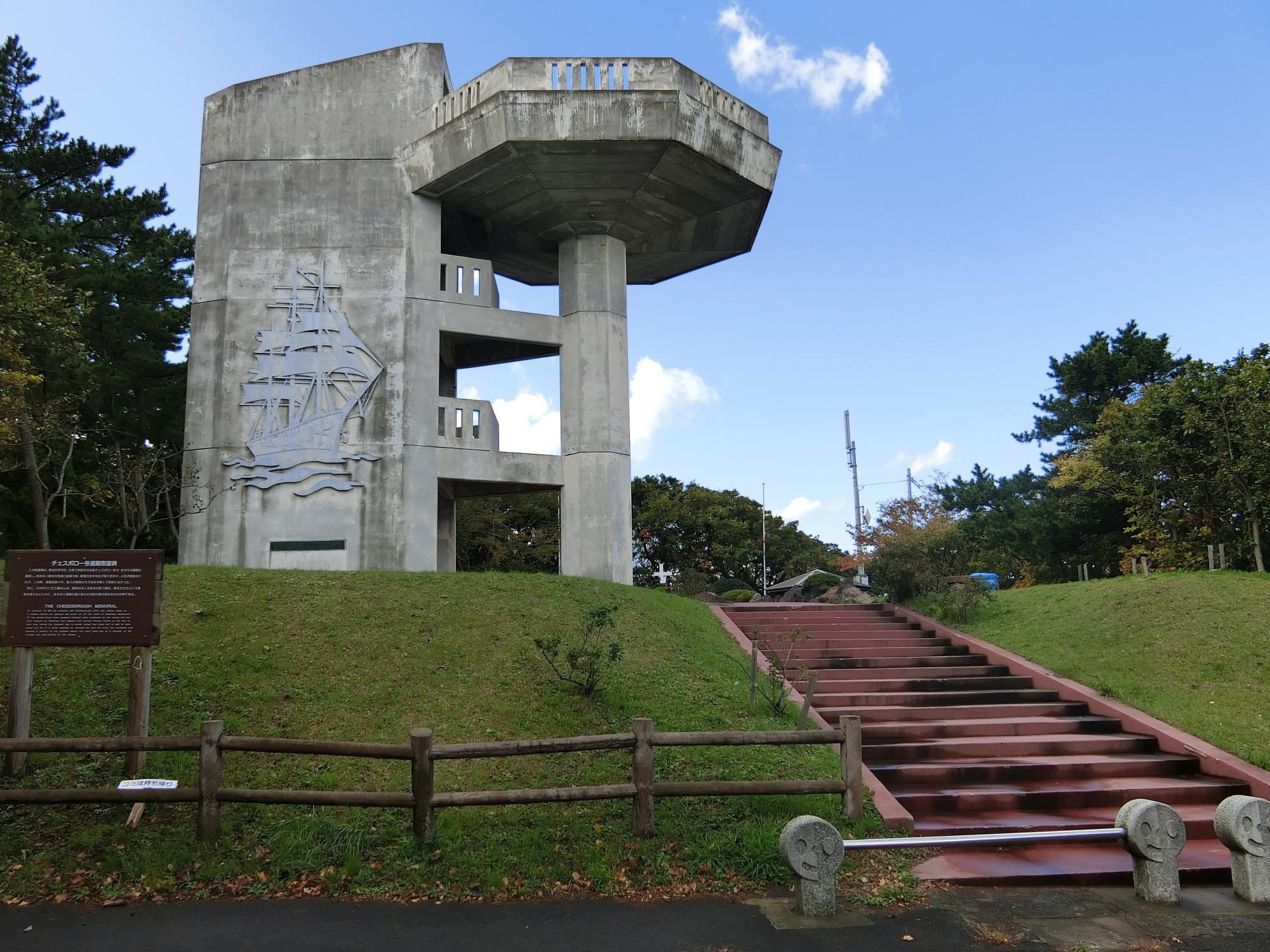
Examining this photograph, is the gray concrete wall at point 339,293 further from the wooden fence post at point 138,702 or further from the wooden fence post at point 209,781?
the wooden fence post at point 209,781

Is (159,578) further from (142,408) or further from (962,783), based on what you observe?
(142,408)

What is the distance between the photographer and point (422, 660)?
1236 cm

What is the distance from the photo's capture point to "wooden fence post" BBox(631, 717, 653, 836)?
824cm

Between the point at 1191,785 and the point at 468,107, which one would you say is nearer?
the point at 1191,785

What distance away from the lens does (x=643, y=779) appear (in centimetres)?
830

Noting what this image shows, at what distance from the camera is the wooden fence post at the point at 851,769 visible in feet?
28.3

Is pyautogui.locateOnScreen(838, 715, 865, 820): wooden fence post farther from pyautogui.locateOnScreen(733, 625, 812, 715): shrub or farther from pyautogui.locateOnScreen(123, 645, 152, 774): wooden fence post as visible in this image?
pyautogui.locateOnScreen(123, 645, 152, 774): wooden fence post

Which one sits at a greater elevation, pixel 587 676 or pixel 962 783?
pixel 587 676

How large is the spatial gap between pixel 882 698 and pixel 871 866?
5472 millimetres

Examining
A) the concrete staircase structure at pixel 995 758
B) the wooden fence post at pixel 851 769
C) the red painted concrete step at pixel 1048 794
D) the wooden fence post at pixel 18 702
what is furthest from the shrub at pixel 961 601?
the wooden fence post at pixel 18 702

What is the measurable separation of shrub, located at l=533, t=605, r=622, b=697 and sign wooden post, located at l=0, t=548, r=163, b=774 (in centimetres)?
444

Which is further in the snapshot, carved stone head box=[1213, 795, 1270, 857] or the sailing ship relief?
the sailing ship relief

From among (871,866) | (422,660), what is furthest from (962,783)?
(422,660)

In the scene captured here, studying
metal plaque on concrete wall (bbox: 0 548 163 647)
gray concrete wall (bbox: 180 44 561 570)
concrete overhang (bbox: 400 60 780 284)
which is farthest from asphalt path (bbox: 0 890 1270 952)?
concrete overhang (bbox: 400 60 780 284)
